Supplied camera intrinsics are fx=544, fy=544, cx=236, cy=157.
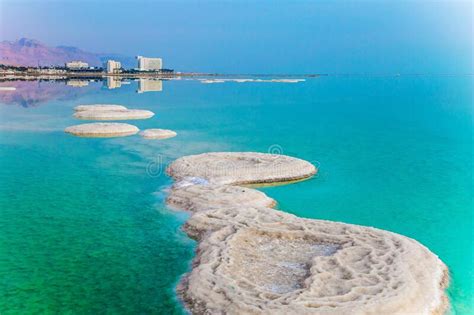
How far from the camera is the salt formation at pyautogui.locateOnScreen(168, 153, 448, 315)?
Result: 42.4 ft

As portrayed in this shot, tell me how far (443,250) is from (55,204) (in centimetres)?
1565

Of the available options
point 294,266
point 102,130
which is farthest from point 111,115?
point 294,266

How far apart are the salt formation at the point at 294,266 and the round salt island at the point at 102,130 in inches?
826

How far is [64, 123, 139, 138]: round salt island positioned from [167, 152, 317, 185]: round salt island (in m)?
14.0

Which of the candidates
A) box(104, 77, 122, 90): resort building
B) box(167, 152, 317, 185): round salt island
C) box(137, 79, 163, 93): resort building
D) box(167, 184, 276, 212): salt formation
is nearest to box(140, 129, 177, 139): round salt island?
box(167, 152, 317, 185): round salt island

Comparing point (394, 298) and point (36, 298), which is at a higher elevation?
point (394, 298)

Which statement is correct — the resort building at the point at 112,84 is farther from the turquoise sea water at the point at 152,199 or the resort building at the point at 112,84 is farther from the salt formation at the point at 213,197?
the salt formation at the point at 213,197

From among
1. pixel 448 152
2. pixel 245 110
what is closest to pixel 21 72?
pixel 245 110

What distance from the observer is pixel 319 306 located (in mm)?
12664

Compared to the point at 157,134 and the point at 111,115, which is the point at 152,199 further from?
the point at 111,115

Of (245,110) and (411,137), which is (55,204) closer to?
(411,137)

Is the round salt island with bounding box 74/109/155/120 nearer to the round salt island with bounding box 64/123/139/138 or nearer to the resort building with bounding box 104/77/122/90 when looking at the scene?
the round salt island with bounding box 64/123/139/138

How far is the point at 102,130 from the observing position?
42250mm

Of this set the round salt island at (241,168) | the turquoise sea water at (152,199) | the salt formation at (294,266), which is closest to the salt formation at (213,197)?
the salt formation at (294,266)
